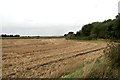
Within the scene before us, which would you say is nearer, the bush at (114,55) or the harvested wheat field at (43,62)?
the bush at (114,55)

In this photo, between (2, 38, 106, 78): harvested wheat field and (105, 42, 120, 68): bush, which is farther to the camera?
(2, 38, 106, 78): harvested wheat field

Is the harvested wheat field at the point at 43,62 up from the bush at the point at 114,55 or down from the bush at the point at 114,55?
down

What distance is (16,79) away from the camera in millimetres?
10289

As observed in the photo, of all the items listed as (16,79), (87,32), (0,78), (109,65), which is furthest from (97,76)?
(87,32)

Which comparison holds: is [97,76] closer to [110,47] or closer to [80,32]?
[110,47]

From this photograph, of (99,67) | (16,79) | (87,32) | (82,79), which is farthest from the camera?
(87,32)

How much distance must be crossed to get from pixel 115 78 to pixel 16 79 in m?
4.60

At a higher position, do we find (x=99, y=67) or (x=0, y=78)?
(x=99, y=67)

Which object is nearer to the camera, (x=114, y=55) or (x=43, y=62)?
(x=114, y=55)

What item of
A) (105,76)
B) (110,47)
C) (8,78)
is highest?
(110,47)

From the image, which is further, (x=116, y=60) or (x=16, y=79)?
(x=16, y=79)

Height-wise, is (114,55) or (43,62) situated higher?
(114,55)

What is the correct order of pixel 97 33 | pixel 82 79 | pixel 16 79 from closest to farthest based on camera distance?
pixel 82 79, pixel 16 79, pixel 97 33

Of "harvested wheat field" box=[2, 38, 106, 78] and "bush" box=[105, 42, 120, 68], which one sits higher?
"bush" box=[105, 42, 120, 68]
